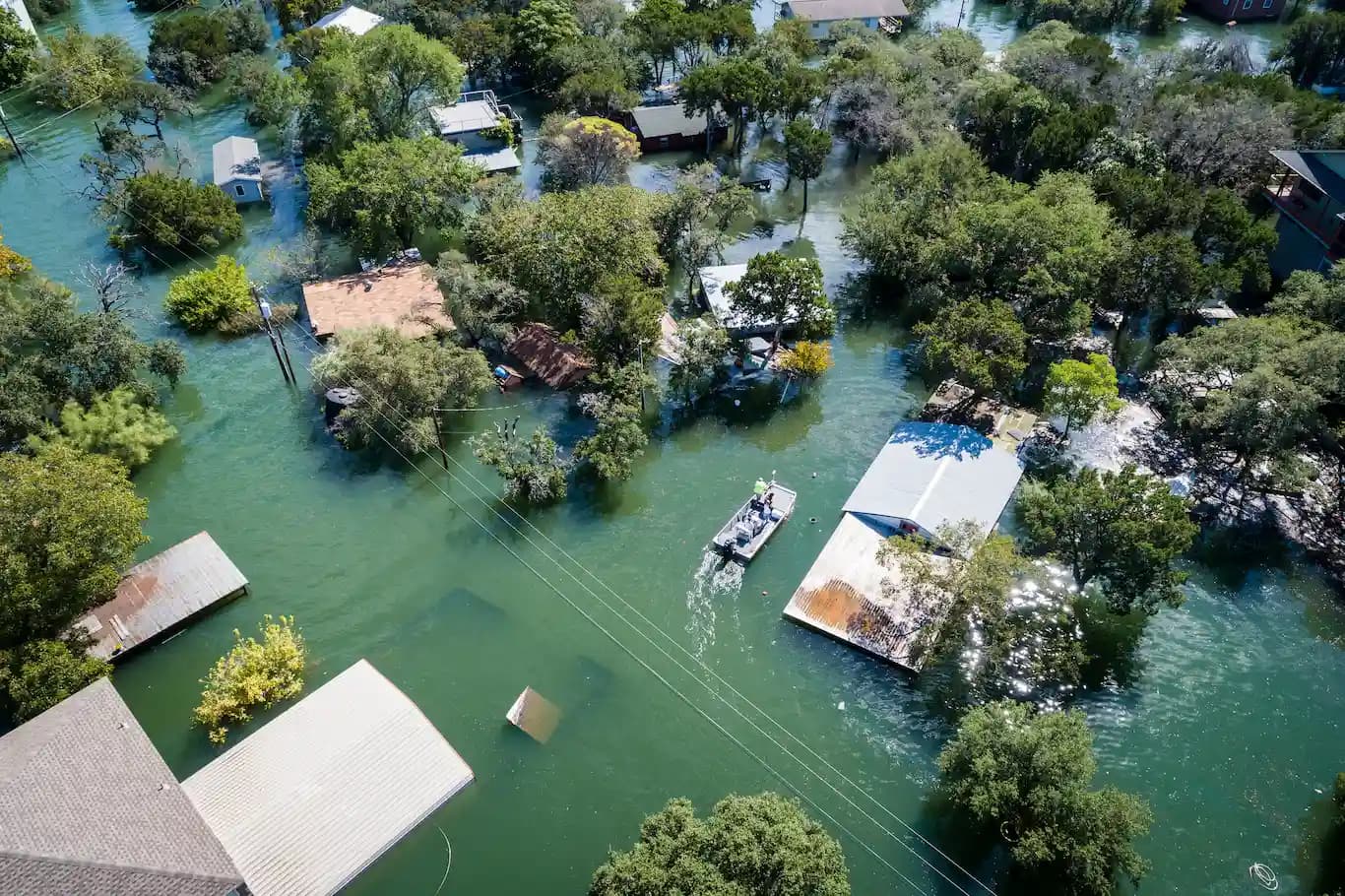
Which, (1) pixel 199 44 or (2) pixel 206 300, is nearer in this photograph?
(2) pixel 206 300

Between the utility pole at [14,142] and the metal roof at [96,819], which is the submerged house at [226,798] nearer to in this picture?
→ the metal roof at [96,819]

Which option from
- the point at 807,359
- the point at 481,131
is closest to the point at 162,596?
the point at 807,359

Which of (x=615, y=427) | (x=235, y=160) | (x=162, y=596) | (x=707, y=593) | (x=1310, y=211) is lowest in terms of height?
(x=707, y=593)

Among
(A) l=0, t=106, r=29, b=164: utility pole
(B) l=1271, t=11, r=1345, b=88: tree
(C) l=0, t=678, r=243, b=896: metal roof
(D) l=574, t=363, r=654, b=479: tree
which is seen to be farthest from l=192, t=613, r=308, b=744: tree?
(B) l=1271, t=11, r=1345, b=88: tree

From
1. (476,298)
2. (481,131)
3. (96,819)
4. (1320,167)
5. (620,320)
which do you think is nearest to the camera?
(96,819)

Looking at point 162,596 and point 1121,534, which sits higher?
point 1121,534

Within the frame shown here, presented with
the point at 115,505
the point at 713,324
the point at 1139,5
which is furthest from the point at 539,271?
the point at 1139,5

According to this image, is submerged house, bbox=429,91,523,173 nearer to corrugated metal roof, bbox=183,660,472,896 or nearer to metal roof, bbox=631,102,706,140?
metal roof, bbox=631,102,706,140

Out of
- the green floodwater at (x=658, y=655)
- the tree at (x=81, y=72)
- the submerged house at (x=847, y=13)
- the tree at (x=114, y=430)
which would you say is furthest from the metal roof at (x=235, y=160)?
the submerged house at (x=847, y=13)

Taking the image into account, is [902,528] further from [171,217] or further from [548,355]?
[171,217]
